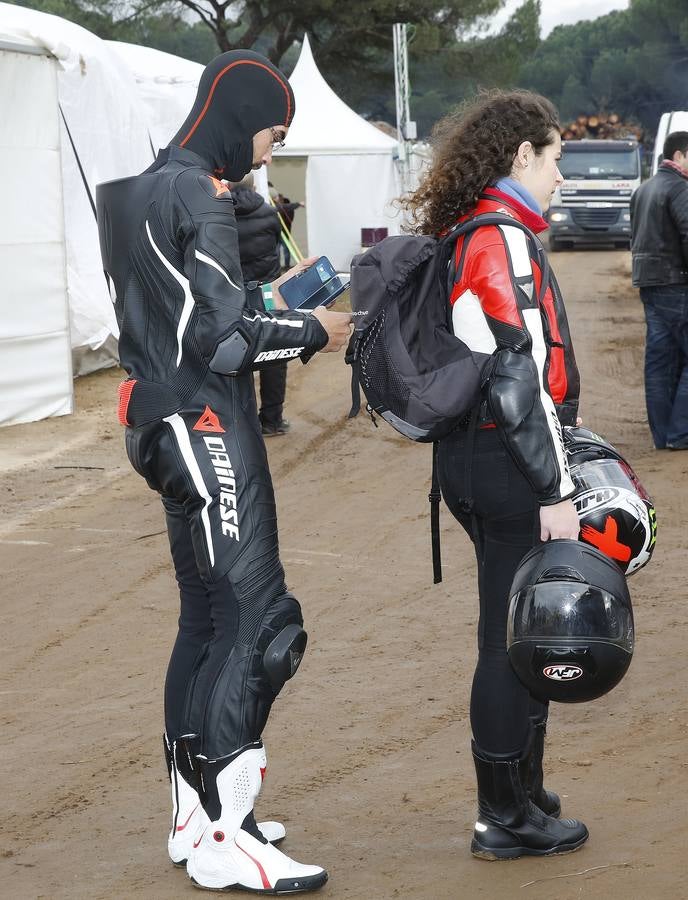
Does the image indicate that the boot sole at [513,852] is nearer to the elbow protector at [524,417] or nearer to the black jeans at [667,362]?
the elbow protector at [524,417]

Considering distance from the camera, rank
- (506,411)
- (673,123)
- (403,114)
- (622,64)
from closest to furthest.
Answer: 1. (506,411)
2. (673,123)
3. (403,114)
4. (622,64)

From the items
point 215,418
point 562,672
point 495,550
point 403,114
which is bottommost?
point 562,672

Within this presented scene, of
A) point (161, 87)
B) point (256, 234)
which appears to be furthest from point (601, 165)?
point (256, 234)

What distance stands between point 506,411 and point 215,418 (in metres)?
0.71

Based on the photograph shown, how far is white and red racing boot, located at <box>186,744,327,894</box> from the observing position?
3027 millimetres

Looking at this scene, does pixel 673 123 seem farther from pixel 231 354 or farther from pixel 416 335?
pixel 231 354

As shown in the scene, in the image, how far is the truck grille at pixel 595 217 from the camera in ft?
88.2

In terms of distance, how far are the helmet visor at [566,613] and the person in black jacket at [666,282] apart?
225 inches

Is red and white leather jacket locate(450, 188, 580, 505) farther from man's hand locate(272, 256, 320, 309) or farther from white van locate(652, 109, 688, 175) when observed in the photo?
white van locate(652, 109, 688, 175)

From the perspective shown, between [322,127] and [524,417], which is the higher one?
[322,127]

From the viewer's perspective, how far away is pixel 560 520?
9.48 ft

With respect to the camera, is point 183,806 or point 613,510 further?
point 183,806

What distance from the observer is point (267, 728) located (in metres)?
4.36

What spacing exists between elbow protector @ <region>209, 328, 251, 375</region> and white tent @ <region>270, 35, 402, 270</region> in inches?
735
